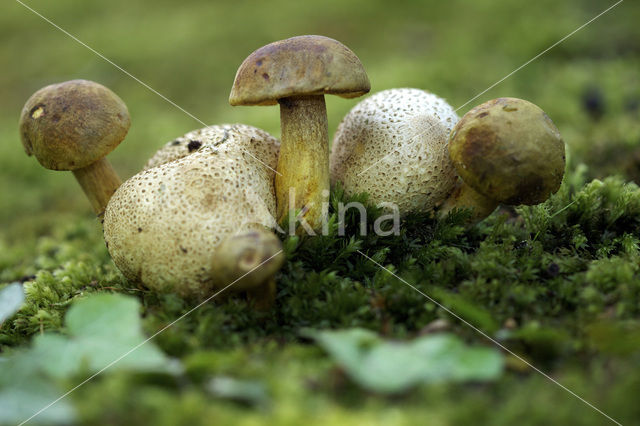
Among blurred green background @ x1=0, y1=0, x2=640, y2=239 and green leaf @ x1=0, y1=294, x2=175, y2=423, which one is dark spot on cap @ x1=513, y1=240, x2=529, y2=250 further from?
blurred green background @ x1=0, y1=0, x2=640, y2=239

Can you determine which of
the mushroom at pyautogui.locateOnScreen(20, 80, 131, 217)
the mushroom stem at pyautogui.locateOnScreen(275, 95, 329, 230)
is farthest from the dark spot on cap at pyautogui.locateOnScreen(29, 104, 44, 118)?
the mushroom stem at pyautogui.locateOnScreen(275, 95, 329, 230)

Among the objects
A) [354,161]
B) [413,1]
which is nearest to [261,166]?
[354,161]

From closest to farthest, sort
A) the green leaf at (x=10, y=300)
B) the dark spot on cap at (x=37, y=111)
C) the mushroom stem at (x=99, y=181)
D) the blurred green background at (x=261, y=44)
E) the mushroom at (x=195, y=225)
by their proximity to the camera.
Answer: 1. the green leaf at (x=10, y=300)
2. the mushroom at (x=195, y=225)
3. the dark spot on cap at (x=37, y=111)
4. the mushroom stem at (x=99, y=181)
5. the blurred green background at (x=261, y=44)

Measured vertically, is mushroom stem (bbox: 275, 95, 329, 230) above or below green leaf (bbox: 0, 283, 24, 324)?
above

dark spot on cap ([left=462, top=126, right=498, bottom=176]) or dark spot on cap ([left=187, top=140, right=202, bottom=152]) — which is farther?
dark spot on cap ([left=187, top=140, right=202, bottom=152])

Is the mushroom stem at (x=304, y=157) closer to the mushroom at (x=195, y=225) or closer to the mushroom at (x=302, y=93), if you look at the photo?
the mushroom at (x=302, y=93)

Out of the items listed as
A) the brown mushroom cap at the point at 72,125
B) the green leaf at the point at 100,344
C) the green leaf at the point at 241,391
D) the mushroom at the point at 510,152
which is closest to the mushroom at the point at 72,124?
the brown mushroom cap at the point at 72,125

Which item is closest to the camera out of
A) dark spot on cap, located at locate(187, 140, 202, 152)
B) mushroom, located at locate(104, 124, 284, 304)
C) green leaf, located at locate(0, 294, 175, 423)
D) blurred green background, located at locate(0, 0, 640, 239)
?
green leaf, located at locate(0, 294, 175, 423)

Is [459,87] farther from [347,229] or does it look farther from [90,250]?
[90,250]
